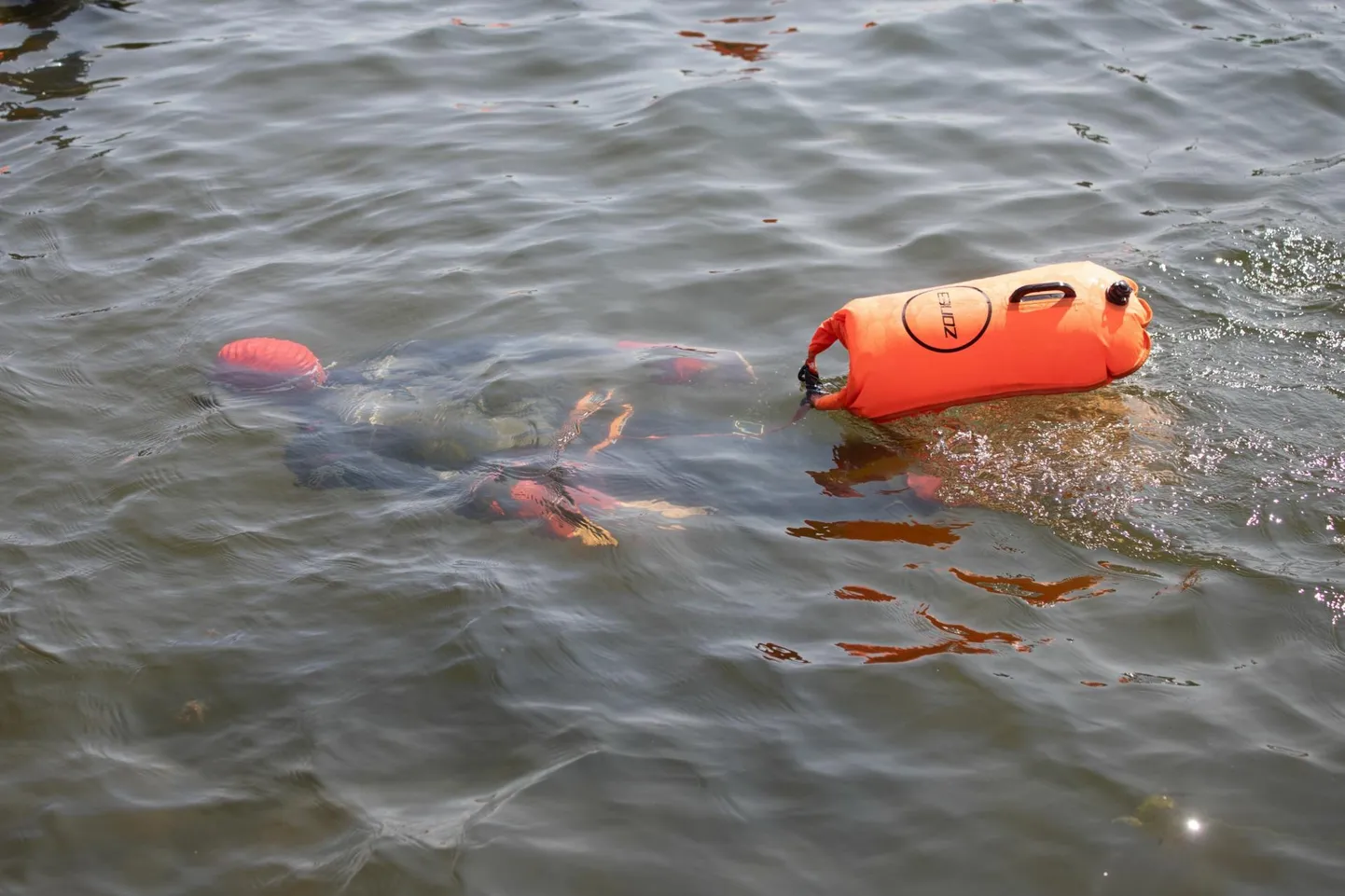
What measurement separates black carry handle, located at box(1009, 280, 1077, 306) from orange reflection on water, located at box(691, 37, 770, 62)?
5.05 meters

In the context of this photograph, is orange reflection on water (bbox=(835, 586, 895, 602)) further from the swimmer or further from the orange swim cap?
the orange swim cap

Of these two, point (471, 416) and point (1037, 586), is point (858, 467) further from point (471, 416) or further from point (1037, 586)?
point (471, 416)

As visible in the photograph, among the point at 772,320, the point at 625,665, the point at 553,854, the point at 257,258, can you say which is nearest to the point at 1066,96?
the point at 772,320

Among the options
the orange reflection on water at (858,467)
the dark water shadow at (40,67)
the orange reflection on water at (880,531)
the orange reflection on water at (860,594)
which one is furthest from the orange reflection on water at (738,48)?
the orange reflection on water at (860,594)

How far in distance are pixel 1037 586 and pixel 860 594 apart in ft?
2.04

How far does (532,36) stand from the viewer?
9453 mm

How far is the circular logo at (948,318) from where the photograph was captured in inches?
175

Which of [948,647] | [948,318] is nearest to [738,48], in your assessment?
[948,318]

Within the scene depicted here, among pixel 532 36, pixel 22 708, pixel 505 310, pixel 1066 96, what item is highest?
pixel 532 36

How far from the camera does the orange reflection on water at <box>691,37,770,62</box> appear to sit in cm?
894

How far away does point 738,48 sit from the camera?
9.07 meters

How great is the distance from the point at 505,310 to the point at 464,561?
2140 millimetres

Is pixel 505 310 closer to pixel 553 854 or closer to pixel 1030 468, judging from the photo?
pixel 1030 468

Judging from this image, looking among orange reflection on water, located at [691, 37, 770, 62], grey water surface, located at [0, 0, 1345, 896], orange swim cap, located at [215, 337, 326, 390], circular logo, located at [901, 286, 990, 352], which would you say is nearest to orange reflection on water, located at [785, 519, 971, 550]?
grey water surface, located at [0, 0, 1345, 896]
